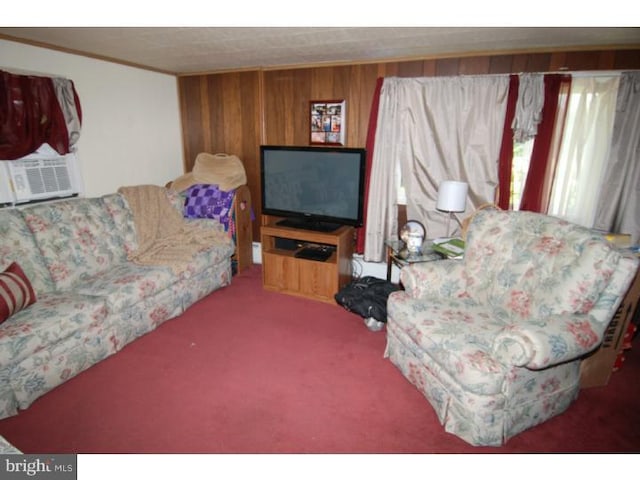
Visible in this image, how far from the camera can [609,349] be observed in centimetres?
209

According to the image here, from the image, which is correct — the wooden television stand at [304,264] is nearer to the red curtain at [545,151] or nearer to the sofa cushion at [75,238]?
the sofa cushion at [75,238]

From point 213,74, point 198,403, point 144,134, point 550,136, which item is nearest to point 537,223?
point 550,136

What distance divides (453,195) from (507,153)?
2.09ft

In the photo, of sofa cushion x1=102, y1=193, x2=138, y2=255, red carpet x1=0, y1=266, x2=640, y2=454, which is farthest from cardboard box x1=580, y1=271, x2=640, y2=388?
sofa cushion x1=102, y1=193, x2=138, y2=255

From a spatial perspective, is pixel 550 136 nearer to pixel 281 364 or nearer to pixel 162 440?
pixel 281 364

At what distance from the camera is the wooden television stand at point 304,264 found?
318 cm

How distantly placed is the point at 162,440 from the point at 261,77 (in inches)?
126

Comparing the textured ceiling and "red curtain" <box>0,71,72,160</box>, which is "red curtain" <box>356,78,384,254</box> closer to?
the textured ceiling

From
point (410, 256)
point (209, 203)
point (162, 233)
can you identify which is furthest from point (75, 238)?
point (410, 256)

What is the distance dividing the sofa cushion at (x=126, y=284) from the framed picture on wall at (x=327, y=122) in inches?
73.1

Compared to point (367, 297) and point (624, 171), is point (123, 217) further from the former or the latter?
point (624, 171)

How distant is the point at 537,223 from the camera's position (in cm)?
214
